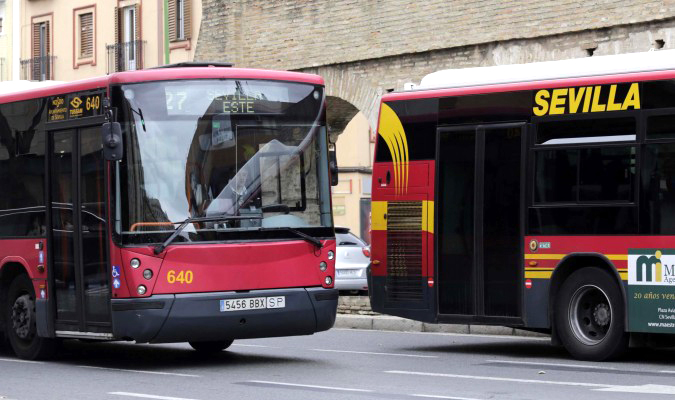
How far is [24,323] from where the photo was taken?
17.5 m

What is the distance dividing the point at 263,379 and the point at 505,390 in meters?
2.38

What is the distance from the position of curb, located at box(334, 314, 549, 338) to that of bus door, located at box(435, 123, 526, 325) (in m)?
2.87

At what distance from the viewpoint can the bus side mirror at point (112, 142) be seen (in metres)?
15.2

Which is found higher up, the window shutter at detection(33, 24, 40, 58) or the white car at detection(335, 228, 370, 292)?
the window shutter at detection(33, 24, 40, 58)

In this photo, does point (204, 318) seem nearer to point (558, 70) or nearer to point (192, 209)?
point (192, 209)

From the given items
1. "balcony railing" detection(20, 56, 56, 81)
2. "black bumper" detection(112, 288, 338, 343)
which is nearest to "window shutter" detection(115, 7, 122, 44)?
"balcony railing" detection(20, 56, 56, 81)

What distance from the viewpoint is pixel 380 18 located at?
3052 cm

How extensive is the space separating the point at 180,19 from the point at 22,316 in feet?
94.3

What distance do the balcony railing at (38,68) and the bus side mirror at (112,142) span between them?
3608 centimetres

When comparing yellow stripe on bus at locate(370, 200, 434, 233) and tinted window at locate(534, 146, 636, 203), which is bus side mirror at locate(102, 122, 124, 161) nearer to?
yellow stripe on bus at locate(370, 200, 434, 233)

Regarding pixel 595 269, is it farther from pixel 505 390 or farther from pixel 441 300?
pixel 505 390

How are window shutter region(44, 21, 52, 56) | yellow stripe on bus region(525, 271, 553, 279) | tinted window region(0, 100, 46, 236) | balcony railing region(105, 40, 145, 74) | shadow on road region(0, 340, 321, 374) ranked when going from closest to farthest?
1. shadow on road region(0, 340, 321, 374)
2. yellow stripe on bus region(525, 271, 553, 279)
3. tinted window region(0, 100, 46, 236)
4. balcony railing region(105, 40, 145, 74)
5. window shutter region(44, 21, 52, 56)

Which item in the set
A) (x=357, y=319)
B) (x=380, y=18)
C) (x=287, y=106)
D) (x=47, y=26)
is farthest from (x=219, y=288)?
(x=47, y=26)

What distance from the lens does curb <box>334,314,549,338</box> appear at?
20.6 meters
